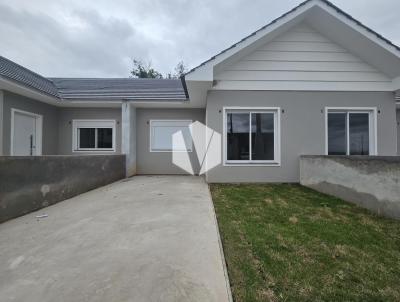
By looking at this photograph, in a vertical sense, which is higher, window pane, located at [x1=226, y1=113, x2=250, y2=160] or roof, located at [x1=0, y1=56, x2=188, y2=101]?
roof, located at [x1=0, y1=56, x2=188, y2=101]

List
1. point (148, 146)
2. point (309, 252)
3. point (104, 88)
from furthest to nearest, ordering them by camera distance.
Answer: point (104, 88), point (148, 146), point (309, 252)

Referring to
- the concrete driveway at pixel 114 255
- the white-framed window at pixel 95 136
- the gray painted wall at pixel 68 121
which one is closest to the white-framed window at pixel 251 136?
the concrete driveway at pixel 114 255

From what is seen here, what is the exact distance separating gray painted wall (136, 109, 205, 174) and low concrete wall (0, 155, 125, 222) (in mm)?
3241

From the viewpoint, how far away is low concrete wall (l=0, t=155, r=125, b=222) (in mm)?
4176

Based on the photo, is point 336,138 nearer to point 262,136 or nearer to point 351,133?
point 351,133

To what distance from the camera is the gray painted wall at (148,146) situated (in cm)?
1080

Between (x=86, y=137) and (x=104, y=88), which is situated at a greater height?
(x=104, y=88)

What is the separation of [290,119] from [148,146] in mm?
6511

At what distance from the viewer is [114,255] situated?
2736 mm

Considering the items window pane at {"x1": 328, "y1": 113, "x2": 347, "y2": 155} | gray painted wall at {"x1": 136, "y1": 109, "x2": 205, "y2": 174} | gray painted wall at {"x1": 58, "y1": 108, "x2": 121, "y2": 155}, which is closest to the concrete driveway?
window pane at {"x1": 328, "y1": 113, "x2": 347, "y2": 155}

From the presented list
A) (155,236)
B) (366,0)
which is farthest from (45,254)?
(366,0)

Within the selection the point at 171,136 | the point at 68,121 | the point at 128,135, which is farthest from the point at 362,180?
the point at 68,121

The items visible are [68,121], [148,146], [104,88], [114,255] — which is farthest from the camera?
[104,88]
